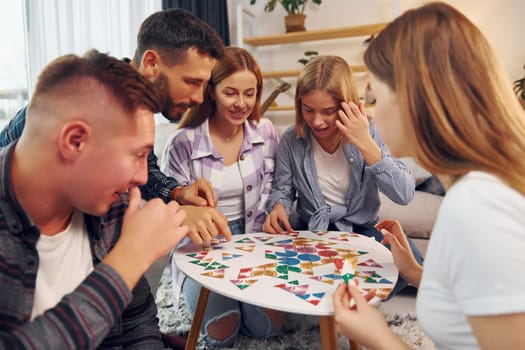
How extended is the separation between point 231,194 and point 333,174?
398 millimetres

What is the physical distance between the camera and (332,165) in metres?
1.57

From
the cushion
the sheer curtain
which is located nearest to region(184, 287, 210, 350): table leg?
the cushion

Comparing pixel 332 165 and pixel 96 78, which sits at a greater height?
pixel 96 78

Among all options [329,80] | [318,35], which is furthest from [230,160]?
[318,35]

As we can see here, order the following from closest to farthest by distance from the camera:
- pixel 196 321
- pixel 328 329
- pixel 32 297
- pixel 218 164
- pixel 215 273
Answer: pixel 32 297
pixel 328 329
pixel 215 273
pixel 196 321
pixel 218 164

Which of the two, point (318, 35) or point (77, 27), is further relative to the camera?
point (318, 35)

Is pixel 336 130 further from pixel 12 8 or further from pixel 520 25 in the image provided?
pixel 520 25

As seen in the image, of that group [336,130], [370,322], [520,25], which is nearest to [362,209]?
[336,130]

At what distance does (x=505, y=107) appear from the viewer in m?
0.59

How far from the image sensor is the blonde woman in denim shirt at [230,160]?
1.43m

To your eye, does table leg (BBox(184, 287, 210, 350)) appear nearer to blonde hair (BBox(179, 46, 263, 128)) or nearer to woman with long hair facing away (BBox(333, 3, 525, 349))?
woman with long hair facing away (BBox(333, 3, 525, 349))

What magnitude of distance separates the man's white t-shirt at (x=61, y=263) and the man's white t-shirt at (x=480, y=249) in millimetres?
615

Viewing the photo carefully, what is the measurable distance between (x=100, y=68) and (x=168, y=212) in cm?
27

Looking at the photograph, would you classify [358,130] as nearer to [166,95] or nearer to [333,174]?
[333,174]
